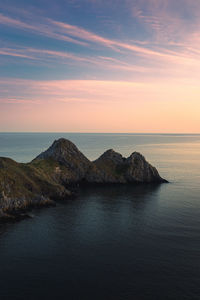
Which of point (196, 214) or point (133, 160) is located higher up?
point (133, 160)

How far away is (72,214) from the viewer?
95812 millimetres

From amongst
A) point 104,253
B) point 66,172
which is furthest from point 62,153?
point 104,253

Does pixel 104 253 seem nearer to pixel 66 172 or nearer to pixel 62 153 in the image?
pixel 66 172

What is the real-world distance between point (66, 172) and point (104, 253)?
90405 mm

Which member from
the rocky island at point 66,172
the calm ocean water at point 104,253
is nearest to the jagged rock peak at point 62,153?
the rocky island at point 66,172

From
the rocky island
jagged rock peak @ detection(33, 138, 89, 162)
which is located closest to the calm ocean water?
the rocky island

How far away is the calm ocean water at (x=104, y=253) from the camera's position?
4922 centimetres

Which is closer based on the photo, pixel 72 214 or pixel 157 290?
pixel 157 290

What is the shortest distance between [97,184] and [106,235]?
7501cm

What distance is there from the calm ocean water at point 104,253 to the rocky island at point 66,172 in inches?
528

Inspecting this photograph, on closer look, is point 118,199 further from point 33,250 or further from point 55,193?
point 33,250

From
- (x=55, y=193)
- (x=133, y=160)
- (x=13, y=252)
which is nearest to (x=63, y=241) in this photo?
(x=13, y=252)

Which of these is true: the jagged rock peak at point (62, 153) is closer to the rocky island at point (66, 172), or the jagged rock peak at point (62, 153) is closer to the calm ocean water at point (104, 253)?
the rocky island at point (66, 172)

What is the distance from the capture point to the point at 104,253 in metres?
63.8
